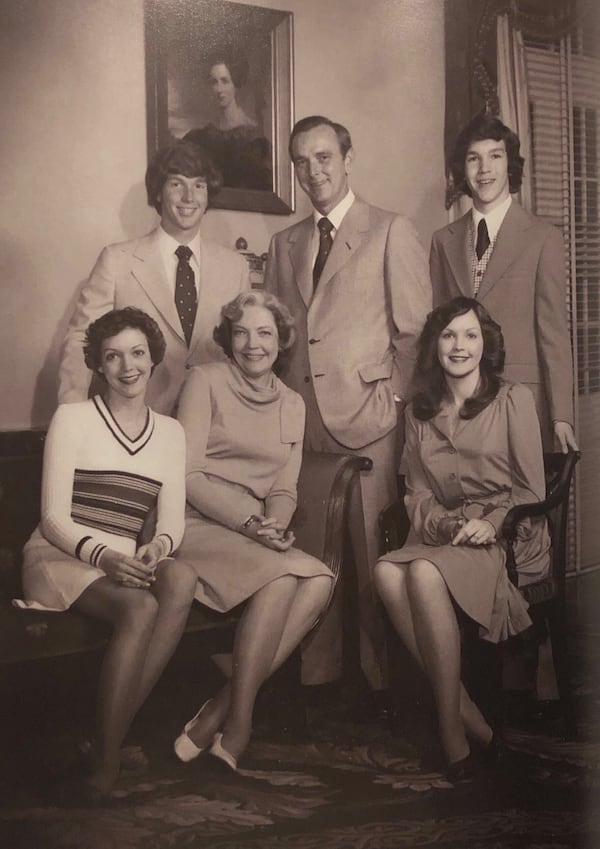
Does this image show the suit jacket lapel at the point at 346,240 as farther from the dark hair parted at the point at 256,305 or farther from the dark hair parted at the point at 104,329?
the dark hair parted at the point at 104,329

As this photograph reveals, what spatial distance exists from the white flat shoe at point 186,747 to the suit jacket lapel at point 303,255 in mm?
1003

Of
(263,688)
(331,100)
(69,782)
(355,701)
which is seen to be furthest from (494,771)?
(331,100)

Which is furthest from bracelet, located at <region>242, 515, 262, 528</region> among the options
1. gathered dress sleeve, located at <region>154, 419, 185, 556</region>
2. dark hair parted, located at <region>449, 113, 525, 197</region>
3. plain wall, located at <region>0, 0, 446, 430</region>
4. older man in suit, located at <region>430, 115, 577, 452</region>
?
dark hair parted, located at <region>449, 113, 525, 197</region>

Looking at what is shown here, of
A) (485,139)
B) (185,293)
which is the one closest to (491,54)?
(485,139)

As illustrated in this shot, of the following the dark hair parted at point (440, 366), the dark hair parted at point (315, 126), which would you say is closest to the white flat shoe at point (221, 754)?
the dark hair parted at point (440, 366)

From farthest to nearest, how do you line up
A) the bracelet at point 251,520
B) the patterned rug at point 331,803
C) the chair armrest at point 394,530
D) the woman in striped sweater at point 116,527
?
the chair armrest at point 394,530 < the bracelet at point 251,520 < the woman in striped sweater at point 116,527 < the patterned rug at point 331,803

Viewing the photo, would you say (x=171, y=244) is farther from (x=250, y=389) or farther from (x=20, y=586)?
(x=20, y=586)

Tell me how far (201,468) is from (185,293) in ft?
1.31

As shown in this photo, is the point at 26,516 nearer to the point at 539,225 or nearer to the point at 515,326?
the point at 515,326

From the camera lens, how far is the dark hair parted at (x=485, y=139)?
2368mm

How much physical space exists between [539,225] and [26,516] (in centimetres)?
136

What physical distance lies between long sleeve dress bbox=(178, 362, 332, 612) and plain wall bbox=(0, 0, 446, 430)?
13.2 inches

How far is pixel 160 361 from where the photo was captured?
86.4 inches

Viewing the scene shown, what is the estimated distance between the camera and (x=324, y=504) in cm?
235
